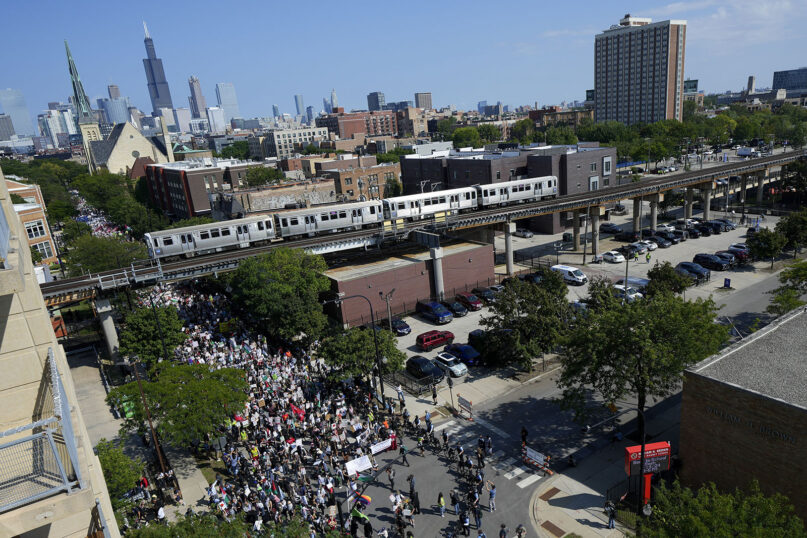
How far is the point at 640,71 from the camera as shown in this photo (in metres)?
163

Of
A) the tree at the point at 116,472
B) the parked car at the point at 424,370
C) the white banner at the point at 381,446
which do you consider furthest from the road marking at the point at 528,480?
the tree at the point at 116,472

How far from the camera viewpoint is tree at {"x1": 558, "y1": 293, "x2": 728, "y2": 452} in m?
21.0

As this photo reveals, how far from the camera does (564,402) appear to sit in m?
24.2

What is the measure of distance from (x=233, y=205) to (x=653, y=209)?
173 feet

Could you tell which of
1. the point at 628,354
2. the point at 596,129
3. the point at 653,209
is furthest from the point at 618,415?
the point at 596,129

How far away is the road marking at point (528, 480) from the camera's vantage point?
69.4ft

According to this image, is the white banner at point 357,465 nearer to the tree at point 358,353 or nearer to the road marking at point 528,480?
the tree at point 358,353

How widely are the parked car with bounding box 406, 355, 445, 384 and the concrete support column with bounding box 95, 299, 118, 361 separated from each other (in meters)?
21.8

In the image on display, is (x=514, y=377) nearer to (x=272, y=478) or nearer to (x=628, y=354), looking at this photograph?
(x=628, y=354)

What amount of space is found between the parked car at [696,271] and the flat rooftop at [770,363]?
822 inches

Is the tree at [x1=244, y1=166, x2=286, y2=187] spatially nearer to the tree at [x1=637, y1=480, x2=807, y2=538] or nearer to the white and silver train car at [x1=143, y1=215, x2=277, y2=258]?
the white and silver train car at [x1=143, y1=215, x2=277, y2=258]

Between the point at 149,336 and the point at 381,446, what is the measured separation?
18.9 meters

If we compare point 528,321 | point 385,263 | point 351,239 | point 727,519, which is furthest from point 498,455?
point 351,239

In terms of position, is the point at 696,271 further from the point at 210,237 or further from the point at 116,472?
the point at 116,472
